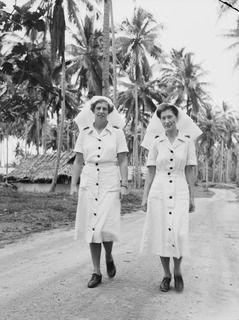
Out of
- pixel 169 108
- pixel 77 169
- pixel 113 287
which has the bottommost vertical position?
pixel 113 287

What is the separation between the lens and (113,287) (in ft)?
14.2

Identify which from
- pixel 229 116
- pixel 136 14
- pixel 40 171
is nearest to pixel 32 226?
pixel 40 171

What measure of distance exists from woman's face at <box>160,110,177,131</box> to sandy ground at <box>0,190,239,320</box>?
→ 162cm

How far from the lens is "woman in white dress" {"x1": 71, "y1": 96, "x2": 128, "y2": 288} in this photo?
14.7 ft

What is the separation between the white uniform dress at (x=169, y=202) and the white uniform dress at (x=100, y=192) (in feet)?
1.22

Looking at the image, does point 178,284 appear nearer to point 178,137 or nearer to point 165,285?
point 165,285

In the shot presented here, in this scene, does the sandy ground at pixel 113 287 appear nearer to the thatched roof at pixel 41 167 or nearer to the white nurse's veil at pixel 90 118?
the white nurse's veil at pixel 90 118

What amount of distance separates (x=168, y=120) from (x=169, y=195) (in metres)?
0.78

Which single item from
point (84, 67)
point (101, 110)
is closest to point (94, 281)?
point (101, 110)

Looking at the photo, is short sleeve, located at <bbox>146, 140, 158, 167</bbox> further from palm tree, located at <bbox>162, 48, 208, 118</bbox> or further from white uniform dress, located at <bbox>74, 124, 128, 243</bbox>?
palm tree, located at <bbox>162, 48, 208, 118</bbox>

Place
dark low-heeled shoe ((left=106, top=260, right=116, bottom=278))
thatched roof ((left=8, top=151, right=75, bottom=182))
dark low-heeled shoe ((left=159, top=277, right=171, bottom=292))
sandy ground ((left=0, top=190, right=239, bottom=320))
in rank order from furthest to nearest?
thatched roof ((left=8, top=151, right=75, bottom=182)), dark low-heeled shoe ((left=106, top=260, right=116, bottom=278)), dark low-heeled shoe ((left=159, top=277, right=171, bottom=292)), sandy ground ((left=0, top=190, right=239, bottom=320))

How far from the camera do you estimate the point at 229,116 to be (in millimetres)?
70750

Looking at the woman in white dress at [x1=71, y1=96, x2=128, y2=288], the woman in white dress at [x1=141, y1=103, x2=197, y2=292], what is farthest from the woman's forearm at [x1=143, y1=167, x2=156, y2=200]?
the woman in white dress at [x1=71, y1=96, x2=128, y2=288]

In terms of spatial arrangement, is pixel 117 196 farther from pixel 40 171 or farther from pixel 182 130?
pixel 40 171
